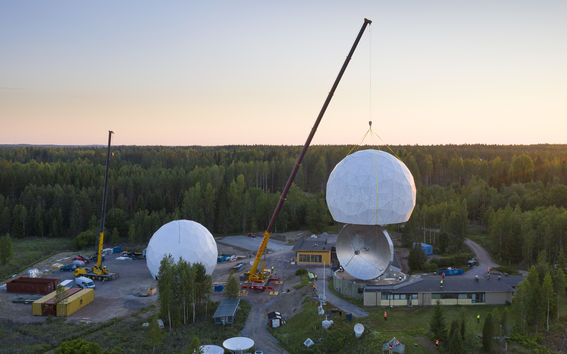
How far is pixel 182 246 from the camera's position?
4272 centimetres

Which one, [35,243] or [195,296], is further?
[35,243]

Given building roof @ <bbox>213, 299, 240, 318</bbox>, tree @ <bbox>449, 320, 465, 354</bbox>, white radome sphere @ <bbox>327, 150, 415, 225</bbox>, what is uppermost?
white radome sphere @ <bbox>327, 150, 415, 225</bbox>

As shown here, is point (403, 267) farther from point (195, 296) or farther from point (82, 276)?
point (82, 276)

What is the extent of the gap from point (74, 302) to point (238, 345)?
1810 cm

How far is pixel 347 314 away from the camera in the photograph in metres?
32.7

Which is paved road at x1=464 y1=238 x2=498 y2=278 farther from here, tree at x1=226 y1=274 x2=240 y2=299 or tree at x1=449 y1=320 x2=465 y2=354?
tree at x1=226 y1=274 x2=240 y2=299

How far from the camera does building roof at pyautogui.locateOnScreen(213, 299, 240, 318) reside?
33.3 meters

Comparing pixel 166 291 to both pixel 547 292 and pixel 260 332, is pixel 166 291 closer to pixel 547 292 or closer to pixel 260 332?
pixel 260 332

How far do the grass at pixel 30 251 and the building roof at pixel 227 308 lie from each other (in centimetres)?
2964

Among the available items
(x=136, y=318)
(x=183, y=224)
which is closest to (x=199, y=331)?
(x=136, y=318)

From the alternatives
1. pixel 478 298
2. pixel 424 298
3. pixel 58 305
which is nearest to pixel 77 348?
pixel 58 305

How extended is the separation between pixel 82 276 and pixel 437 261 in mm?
41733

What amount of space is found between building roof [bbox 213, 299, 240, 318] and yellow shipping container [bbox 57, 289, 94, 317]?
13.3 meters

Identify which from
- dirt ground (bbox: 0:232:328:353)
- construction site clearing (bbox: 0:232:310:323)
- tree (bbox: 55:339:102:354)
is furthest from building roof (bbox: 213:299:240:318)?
tree (bbox: 55:339:102:354)
